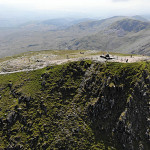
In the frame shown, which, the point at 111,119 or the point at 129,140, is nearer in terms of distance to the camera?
the point at 129,140

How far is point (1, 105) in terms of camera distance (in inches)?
3349

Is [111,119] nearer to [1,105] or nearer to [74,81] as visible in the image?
[74,81]

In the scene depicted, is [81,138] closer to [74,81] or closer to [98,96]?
[98,96]

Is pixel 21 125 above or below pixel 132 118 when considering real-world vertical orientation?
below

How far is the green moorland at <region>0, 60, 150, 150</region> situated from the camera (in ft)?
226

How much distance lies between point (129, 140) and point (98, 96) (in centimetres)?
2614

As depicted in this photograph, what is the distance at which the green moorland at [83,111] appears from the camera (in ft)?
226

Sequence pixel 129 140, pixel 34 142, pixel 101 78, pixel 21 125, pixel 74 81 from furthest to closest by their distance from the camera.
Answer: pixel 74 81, pixel 101 78, pixel 21 125, pixel 34 142, pixel 129 140

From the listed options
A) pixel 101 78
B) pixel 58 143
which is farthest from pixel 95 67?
pixel 58 143

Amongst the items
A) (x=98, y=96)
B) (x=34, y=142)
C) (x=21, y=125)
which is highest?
(x=98, y=96)

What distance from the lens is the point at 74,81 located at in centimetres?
9150

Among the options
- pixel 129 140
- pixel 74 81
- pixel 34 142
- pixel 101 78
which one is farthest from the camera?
pixel 74 81

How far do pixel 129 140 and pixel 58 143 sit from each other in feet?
113

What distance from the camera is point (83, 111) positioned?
77.8m
